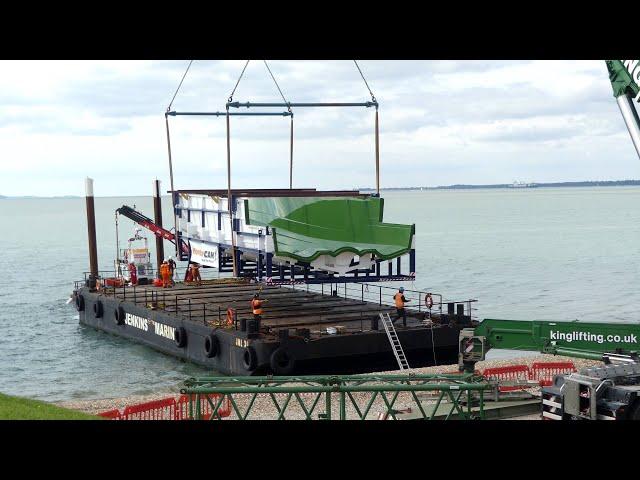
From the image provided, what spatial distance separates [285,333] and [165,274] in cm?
1611

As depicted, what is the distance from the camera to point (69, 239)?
155 meters

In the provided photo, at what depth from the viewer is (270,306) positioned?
34.2 metres

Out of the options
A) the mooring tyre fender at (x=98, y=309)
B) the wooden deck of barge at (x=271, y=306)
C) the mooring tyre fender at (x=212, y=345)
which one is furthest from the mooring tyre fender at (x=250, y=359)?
the mooring tyre fender at (x=98, y=309)

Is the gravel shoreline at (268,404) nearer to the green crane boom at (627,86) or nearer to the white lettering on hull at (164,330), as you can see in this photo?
the white lettering on hull at (164,330)

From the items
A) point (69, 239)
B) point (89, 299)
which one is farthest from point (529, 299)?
point (69, 239)

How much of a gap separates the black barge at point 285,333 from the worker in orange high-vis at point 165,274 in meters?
2.69

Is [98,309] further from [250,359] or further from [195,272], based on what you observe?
[250,359]

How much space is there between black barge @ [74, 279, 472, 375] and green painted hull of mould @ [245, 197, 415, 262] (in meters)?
1.72

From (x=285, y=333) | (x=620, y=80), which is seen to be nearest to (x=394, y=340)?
(x=285, y=333)

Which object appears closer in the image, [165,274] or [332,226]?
[332,226]

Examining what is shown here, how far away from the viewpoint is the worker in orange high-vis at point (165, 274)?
135 ft
